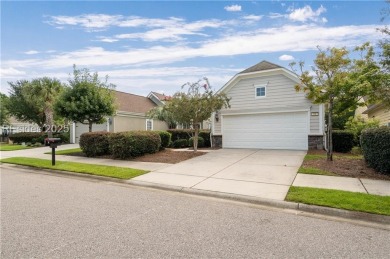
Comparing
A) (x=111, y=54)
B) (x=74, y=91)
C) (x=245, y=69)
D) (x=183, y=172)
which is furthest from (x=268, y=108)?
(x=74, y=91)

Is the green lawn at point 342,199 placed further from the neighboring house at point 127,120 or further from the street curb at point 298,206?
the neighboring house at point 127,120

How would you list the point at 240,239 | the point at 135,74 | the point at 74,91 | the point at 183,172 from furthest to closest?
the point at 135,74, the point at 74,91, the point at 183,172, the point at 240,239

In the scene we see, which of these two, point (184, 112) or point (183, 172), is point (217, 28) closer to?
point (184, 112)

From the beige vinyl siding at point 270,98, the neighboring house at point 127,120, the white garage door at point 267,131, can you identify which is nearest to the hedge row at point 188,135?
the beige vinyl siding at point 270,98

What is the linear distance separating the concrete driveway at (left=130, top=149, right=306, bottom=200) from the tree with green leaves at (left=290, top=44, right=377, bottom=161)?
8.87 feet

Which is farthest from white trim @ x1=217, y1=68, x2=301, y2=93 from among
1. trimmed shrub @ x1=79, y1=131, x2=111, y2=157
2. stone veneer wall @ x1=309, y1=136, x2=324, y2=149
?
trimmed shrub @ x1=79, y1=131, x2=111, y2=157

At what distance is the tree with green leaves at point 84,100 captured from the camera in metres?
A: 14.5

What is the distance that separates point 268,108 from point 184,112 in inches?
209

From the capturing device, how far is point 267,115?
578 inches

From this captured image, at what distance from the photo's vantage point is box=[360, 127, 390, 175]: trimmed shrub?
291 inches

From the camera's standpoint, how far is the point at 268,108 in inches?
572

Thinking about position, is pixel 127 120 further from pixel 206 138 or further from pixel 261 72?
pixel 261 72

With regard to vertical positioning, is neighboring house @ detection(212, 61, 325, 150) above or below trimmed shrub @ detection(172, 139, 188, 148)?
above

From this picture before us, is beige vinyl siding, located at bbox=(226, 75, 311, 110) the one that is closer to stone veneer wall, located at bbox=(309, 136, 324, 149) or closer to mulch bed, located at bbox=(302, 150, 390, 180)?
stone veneer wall, located at bbox=(309, 136, 324, 149)
